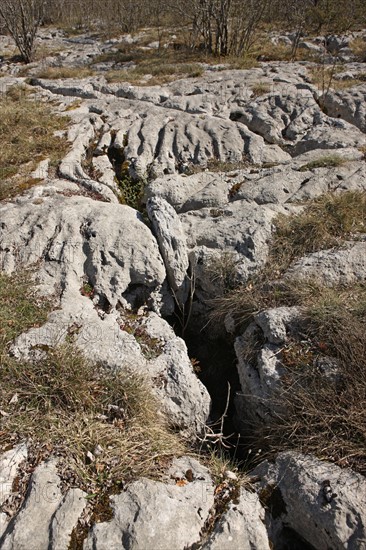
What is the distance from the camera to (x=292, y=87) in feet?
48.7

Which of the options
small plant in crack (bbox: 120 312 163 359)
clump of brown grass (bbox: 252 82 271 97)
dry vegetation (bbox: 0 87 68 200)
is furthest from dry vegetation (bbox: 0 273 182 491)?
clump of brown grass (bbox: 252 82 271 97)

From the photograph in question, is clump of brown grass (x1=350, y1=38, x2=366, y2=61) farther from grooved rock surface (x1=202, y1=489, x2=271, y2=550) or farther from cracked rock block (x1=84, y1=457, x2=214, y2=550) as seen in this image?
cracked rock block (x1=84, y1=457, x2=214, y2=550)

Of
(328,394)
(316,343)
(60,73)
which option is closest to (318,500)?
(328,394)

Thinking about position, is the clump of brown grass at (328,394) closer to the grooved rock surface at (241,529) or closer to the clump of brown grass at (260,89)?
the grooved rock surface at (241,529)

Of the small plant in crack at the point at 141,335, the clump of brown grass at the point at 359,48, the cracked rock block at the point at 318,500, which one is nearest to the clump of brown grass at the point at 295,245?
the small plant in crack at the point at 141,335

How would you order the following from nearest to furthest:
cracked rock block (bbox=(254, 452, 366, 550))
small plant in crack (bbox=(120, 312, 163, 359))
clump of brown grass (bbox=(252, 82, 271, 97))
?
cracked rock block (bbox=(254, 452, 366, 550))
small plant in crack (bbox=(120, 312, 163, 359))
clump of brown grass (bbox=(252, 82, 271, 97))

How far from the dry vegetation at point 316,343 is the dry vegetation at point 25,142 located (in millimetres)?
6518

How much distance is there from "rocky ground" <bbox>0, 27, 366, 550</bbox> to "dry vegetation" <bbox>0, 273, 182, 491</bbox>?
0.74ft

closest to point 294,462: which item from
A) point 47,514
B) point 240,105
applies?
point 47,514

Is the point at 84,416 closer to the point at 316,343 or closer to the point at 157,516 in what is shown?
the point at 157,516

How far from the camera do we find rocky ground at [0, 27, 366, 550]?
4.01 meters

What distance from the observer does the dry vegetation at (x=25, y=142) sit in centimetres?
965

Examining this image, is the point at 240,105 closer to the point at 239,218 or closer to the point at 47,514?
the point at 239,218

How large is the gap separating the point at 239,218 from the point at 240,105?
8074 millimetres
